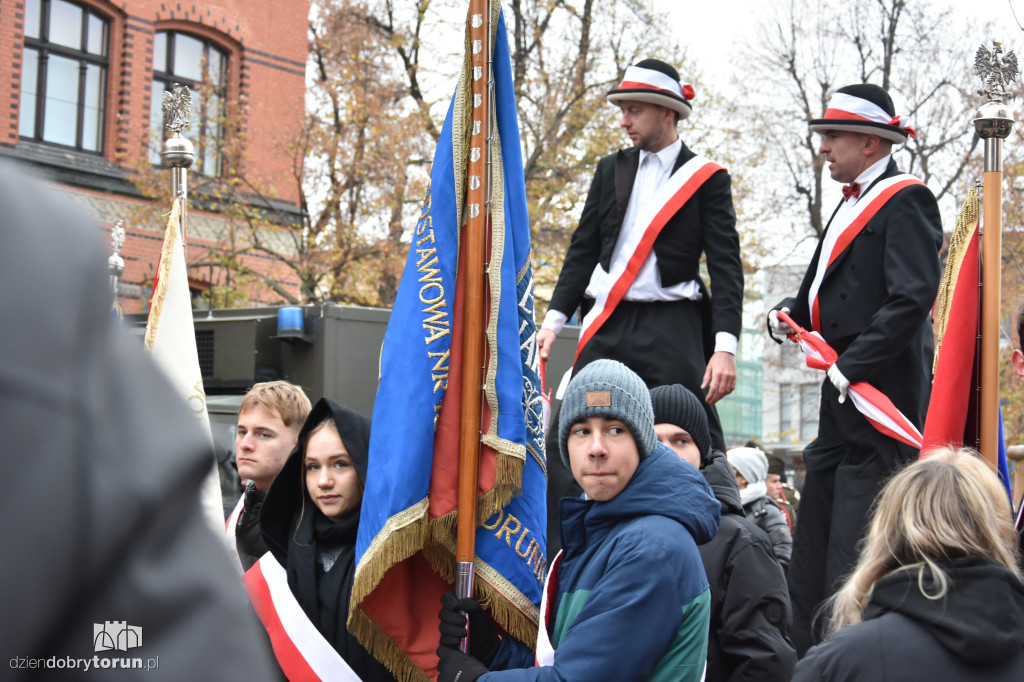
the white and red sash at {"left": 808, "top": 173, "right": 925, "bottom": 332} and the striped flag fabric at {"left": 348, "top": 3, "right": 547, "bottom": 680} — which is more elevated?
the white and red sash at {"left": 808, "top": 173, "right": 925, "bottom": 332}

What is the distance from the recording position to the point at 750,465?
21.0 feet

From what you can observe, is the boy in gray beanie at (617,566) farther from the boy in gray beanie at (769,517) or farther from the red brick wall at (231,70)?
the red brick wall at (231,70)

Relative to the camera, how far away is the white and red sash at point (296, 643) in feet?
12.5

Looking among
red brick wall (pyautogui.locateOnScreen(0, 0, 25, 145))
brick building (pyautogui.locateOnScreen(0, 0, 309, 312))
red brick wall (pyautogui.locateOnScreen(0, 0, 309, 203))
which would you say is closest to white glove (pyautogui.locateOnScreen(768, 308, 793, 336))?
brick building (pyautogui.locateOnScreen(0, 0, 309, 312))

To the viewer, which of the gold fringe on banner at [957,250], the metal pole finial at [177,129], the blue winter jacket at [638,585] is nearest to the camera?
the blue winter jacket at [638,585]

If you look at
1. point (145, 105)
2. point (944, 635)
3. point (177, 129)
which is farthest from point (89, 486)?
point (145, 105)

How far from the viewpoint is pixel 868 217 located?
467 centimetres

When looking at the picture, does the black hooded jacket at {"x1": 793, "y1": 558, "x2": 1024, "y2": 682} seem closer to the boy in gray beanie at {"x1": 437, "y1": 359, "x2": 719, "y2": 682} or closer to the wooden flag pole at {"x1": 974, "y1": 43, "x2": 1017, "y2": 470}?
the boy in gray beanie at {"x1": 437, "y1": 359, "x2": 719, "y2": 682}

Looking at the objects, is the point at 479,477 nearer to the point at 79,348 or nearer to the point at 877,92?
the point at 877,92

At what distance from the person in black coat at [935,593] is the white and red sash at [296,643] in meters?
1.70

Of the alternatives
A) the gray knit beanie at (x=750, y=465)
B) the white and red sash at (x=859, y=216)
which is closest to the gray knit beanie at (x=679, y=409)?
the white and red sash at (x=859, y=216)

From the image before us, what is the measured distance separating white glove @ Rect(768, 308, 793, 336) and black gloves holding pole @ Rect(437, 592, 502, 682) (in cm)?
188

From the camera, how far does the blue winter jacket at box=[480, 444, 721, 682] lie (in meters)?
3.03

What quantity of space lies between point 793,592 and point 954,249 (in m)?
1.51
